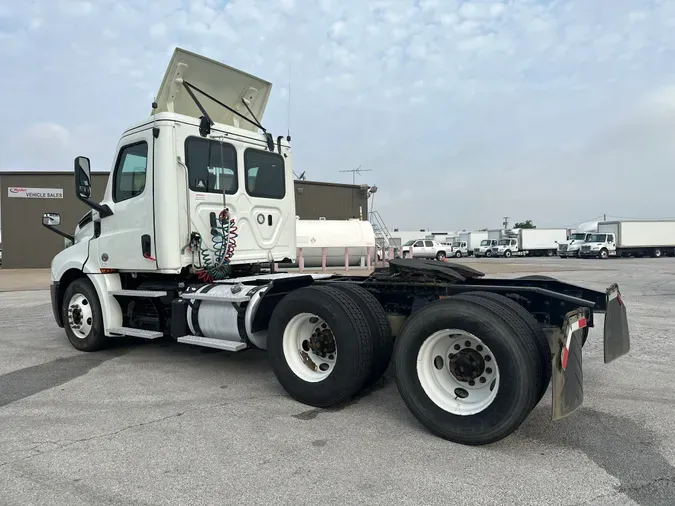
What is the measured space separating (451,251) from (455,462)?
4533 cm

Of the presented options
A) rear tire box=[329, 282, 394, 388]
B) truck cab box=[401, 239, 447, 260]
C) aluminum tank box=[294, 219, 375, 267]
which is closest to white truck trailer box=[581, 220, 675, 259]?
truck cab box=[401, 239, 447, 260]

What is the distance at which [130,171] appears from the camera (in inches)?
236

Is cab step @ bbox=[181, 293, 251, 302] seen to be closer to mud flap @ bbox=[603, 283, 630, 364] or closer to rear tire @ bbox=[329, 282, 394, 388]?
rear tire @ bbox=[329, 282, 394, 388]

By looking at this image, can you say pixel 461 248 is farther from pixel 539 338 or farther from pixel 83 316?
pixel 539 338

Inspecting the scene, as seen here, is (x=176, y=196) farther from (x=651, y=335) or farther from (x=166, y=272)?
(x=651, y=335)

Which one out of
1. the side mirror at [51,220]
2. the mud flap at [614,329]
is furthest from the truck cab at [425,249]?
the mud flap at [614,329]

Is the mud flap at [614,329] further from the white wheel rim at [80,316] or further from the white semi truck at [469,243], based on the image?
the white semi truck at [469,243]

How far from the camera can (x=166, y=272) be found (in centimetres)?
564

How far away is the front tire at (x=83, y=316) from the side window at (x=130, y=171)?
134cm

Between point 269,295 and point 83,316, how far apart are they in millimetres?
3042

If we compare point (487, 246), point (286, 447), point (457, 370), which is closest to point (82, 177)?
point (286, 447)

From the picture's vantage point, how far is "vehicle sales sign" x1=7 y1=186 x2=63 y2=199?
29547 millimetres

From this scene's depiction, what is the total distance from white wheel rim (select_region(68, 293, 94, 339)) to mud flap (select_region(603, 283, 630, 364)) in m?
5.93

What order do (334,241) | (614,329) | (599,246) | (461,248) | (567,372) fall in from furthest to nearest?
(461,248) < (599,246) < (334,241) < (614,329) < (567,372)
